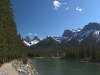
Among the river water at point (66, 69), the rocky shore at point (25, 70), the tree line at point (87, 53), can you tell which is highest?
the tree line at point (87, 53)

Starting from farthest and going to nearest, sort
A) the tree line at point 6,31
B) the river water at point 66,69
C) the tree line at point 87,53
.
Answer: the tree line at point 87,53 → the river water at point 66,69 → the tree line at point 6,31

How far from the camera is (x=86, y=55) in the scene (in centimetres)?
15950

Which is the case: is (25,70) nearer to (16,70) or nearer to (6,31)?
(16,70)

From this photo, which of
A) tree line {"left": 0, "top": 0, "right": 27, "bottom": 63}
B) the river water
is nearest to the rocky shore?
tree line {"left": 0, "top": 0, "right": 27, "bottom": 63}

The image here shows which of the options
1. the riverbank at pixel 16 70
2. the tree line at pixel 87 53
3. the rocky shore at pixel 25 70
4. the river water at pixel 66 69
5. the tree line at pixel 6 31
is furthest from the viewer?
Result: the tree line at pixel 87 53

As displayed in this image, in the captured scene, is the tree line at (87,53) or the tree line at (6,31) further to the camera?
the tree line at (87,53)

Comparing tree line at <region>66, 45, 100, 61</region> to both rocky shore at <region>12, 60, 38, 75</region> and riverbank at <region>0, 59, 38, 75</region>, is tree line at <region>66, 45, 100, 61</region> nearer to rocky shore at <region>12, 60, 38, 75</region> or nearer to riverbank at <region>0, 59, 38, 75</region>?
rocky shore at <region>12, 60, 38, 75</region>

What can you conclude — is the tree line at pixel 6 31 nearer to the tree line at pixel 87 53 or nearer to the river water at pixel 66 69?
the river water at pixel 66 69

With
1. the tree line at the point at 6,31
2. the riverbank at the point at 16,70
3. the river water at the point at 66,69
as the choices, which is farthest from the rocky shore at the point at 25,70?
the river water at the point at 66,69

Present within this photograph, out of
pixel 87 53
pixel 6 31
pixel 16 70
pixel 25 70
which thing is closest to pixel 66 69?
pixel 6 31

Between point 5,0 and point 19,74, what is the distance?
2399cm

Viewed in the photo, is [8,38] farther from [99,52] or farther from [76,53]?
[76,53]

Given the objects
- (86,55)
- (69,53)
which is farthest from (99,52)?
(69,53)

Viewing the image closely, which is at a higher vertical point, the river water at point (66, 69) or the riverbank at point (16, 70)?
the riverbank at point (16, 70)
